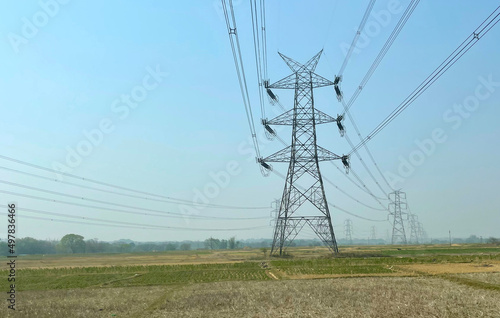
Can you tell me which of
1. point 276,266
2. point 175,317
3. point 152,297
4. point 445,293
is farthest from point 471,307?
point 276,266

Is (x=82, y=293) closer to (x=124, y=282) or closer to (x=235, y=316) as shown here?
(x=124, y=282)

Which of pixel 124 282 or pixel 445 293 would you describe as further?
pixel 124 282

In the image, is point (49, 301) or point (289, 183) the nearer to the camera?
point (49, 301)

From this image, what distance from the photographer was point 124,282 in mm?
48938

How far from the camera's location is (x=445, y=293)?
92.4ft

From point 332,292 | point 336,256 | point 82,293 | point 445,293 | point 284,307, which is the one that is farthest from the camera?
point 336,256

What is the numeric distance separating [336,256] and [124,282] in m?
37.1

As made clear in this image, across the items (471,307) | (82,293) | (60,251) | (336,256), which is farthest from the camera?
(60,251)

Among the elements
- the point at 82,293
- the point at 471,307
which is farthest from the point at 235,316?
the point at 82,293

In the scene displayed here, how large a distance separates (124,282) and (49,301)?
53.6 feet

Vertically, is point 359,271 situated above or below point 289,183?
below

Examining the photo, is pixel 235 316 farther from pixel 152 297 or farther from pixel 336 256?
pixel 336 256

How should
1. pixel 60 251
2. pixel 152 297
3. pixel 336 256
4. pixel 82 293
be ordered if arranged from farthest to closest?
pixel 60 251, pixel 336 256, pixel 82 293, pixel 152 297

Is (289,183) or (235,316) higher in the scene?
(289,183)
